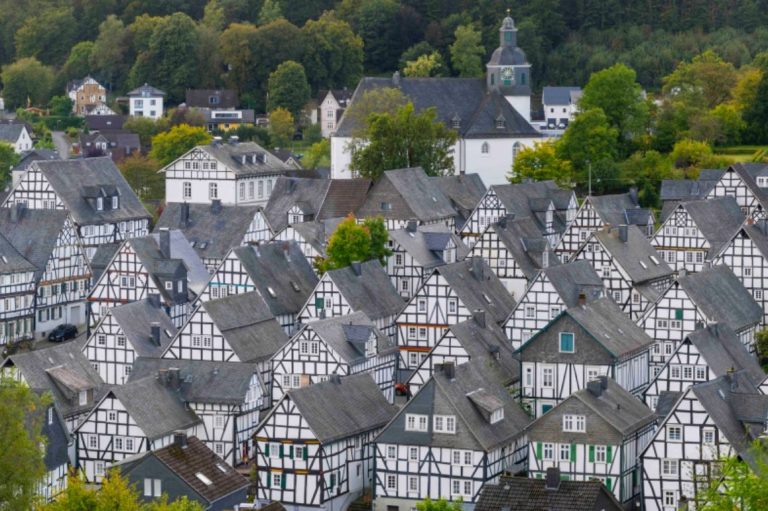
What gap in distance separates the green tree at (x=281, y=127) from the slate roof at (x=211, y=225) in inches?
1985

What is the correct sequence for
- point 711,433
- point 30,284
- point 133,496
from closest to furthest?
point 133,496
point 711,433
point 30,284

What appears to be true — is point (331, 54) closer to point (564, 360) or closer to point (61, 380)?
point (61, 380)

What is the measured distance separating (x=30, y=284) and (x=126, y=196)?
12516mm

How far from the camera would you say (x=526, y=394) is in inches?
2793

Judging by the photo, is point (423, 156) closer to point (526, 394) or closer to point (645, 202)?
point (645, 202)

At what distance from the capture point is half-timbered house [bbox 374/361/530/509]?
6444 centimetres

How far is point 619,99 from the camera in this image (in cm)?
11469

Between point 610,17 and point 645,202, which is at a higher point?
point 610,17

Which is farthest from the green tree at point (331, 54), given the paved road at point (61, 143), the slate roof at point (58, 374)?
the slate roof at point (58, 374)

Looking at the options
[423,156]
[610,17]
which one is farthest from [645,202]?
[610,17]

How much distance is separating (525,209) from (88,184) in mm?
20959

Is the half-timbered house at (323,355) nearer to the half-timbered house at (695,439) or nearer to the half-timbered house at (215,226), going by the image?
the half-timbered house at (695,439)

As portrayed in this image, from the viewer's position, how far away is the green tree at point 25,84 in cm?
17450

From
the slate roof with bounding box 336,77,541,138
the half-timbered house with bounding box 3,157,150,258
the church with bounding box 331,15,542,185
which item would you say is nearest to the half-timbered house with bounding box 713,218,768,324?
the half-timbered house with bounding box 3,157,150,258
